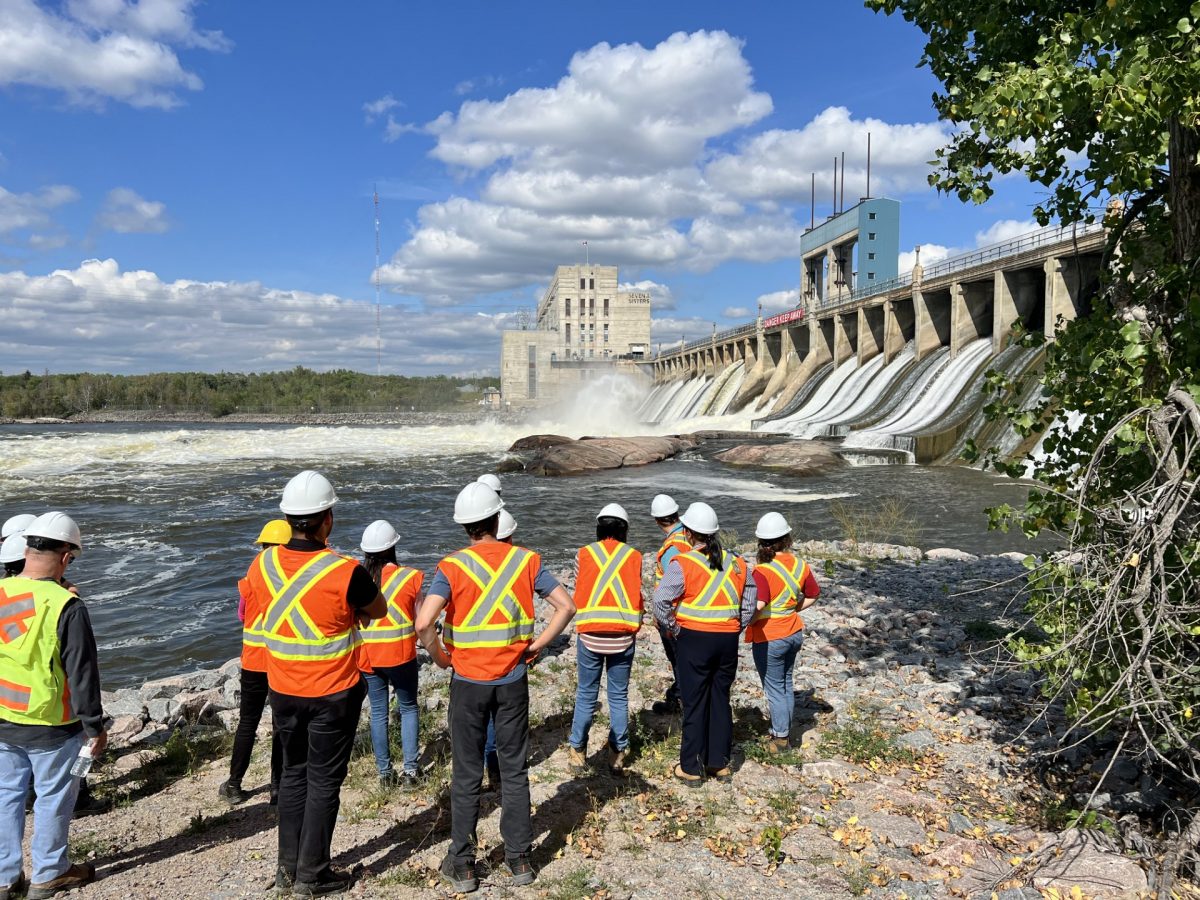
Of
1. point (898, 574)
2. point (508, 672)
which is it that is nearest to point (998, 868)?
point (508, 672)

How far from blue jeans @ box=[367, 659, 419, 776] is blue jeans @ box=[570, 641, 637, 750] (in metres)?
1.28

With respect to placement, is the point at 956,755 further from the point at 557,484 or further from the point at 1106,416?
the point at 557,484

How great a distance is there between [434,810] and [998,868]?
3730 mm

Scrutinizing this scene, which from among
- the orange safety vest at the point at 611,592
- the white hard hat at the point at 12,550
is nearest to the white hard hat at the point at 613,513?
the orange safety vest at the point at 611,592

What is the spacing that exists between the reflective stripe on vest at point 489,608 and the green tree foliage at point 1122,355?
291cm

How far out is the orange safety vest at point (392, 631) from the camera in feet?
18.0

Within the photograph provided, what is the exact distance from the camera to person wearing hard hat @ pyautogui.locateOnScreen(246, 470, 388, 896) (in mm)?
3994

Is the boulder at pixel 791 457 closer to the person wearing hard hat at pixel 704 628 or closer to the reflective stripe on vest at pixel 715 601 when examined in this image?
the person wearing hard hat at pixel 704 628

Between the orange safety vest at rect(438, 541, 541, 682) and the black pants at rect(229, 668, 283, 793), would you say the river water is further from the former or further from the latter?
the orange safety vest at rect(438, 541, 541, 682)

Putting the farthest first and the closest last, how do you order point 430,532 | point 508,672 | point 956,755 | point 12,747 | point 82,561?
1. point 430,532
2. point 82,561
3. point 956,755
4. point 508,672
5. point 12,747

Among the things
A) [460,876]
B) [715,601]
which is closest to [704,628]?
[715,601]

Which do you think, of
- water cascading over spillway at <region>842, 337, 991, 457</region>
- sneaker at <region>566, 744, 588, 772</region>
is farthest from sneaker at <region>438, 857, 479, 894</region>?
water cascading over spillway at <region>842, 337, 991, 457</region>

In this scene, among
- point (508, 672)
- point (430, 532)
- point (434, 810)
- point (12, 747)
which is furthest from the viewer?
point (430, 532)

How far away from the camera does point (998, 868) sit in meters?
4.39
